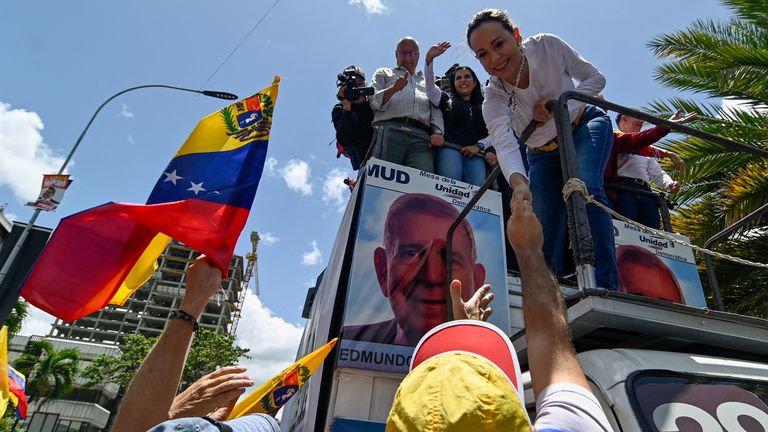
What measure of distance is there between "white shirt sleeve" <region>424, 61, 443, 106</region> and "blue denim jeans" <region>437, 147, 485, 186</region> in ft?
2.18

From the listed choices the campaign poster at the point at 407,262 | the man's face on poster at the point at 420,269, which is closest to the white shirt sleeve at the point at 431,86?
the campaign poster at the point at 407,262

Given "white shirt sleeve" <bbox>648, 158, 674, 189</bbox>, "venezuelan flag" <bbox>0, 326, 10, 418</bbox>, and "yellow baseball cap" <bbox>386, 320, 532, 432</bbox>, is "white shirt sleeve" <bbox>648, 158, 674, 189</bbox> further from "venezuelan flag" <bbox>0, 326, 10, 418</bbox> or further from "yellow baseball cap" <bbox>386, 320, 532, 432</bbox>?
"venezuelan flag" <bbox>0, 326, 10, 418</bbox>

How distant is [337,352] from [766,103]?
781 cm

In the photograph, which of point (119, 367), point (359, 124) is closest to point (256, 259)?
point (119, 367)

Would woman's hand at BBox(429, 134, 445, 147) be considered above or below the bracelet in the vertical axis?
above

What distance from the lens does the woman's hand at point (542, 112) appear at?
2562 mm

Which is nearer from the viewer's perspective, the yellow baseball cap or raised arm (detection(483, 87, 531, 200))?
the yellow baseball cap

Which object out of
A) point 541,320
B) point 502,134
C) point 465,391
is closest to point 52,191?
point 502,134

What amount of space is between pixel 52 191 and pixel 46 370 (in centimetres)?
2911

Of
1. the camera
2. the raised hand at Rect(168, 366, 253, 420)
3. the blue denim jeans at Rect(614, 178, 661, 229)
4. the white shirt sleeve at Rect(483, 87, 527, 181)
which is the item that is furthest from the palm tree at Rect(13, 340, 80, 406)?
the white shirt sleeve at Rect(483, 87, 527, 181)

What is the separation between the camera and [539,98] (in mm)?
2674

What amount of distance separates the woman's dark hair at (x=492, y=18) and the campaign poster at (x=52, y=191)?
306 inches

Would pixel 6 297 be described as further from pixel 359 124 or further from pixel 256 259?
pixel 256 259

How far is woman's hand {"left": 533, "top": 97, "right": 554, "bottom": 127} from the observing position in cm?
256
